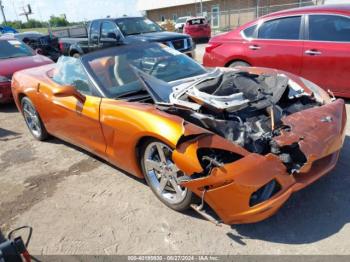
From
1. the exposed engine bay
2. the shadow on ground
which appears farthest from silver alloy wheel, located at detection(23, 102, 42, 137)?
the shadow on ground

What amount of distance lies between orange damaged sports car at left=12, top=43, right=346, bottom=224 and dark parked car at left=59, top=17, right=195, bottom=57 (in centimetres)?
514

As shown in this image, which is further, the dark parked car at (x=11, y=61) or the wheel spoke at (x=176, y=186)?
the dark parked car at (x=11, y=61)

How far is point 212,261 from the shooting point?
8.15ft

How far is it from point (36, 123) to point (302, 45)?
448 cm

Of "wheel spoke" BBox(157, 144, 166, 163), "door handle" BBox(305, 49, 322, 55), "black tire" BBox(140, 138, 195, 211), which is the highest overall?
"door handle" BBox(305, 49, 322, 55)

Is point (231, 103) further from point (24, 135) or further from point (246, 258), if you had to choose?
point (24, 135)

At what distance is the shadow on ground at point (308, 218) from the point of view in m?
2.64

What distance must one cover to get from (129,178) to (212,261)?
1570 mm

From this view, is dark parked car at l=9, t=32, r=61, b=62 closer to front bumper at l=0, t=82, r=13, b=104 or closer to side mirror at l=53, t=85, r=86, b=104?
front bumper at l=0, t=82, r=13, b=104

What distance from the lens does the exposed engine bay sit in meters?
2.66

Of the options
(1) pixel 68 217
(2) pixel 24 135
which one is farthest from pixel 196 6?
(1) pixel 68 217

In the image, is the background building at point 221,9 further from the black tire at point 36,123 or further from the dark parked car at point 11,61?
the black tire at point 36,123

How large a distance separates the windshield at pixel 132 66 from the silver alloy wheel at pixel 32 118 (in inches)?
61.7

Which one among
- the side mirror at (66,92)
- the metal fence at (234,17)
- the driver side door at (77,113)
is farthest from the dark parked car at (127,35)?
the metal fence at (234,17)
